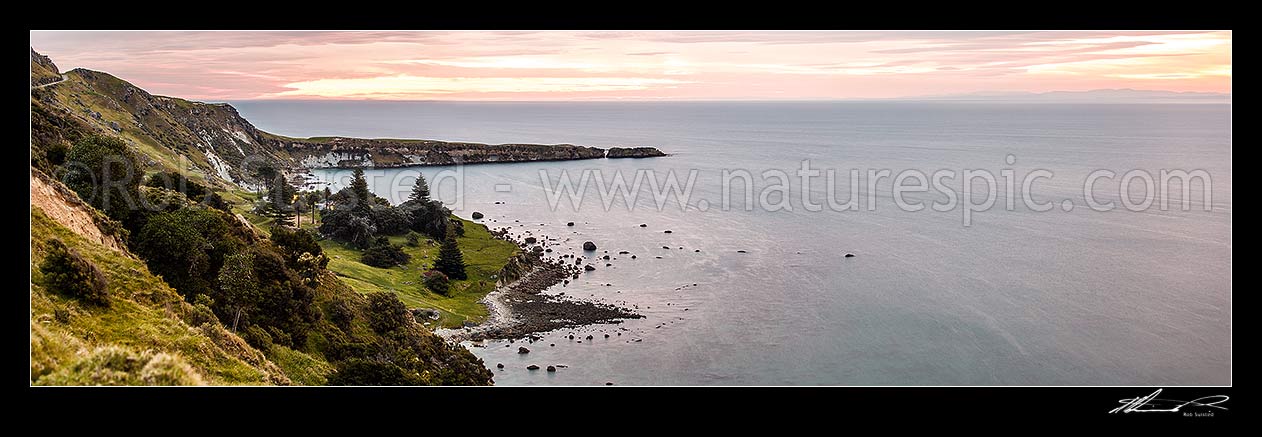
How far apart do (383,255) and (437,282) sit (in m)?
5.07

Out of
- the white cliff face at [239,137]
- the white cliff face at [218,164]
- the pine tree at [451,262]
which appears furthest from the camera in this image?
the white cliff face at [239,137]

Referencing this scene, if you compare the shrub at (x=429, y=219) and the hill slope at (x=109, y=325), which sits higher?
the shrub at (x=429, y=219)

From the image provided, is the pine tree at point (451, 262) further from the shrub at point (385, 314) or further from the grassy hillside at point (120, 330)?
the grassy hillside at point (120, 330)

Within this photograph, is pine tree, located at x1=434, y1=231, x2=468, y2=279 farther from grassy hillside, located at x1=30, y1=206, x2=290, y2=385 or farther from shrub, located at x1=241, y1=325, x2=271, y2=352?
grassy hillside, located at x1=30, y1=206, x2=290, y2=385

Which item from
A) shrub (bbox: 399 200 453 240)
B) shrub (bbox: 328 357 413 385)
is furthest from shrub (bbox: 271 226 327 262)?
shrub (bbox: 399 200 453 240)

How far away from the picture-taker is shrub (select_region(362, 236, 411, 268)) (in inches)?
1865

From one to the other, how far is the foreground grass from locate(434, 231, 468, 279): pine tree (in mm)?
583

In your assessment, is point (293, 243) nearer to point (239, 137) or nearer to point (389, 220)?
point (389, 220)

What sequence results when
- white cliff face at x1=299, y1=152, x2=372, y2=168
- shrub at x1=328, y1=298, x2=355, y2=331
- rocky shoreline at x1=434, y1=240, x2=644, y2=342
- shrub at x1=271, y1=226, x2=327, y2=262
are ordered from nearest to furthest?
shrub at x1=328, y1=298, x2=355, y2=331, shrub at x1=271, y1=226, x2=327, y2=262, rocky shoreline at x1=434, y1=240, x2=644, y2=342, white cliff face at x1=299, y1=152, x2=372, y2=168

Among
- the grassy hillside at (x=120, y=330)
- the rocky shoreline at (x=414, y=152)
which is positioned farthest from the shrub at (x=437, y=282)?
the rocky shoreline at (x=414, y=152)

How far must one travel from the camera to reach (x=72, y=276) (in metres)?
15.7
